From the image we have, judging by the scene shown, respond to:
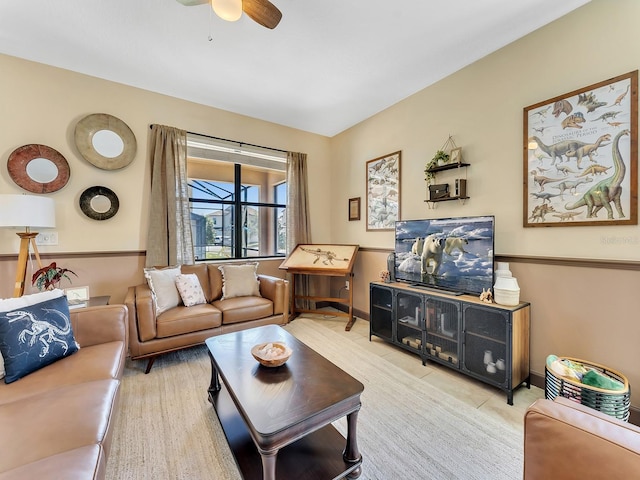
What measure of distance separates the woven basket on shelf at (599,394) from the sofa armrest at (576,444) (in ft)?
3.44

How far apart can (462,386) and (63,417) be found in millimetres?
2627

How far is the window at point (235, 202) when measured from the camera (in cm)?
372

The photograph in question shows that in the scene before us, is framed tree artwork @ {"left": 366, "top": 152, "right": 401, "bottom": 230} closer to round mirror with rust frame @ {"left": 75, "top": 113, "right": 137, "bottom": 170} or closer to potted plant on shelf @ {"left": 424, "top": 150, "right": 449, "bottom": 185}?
potted plant on shelf @ {"left": 424, "top": 150, "right": 449, "bottom": 185}

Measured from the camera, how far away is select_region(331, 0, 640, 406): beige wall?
1.84 meters

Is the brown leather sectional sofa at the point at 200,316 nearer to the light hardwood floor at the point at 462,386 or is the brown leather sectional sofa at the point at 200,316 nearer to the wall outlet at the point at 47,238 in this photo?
the wall outlet at the point at 47,238

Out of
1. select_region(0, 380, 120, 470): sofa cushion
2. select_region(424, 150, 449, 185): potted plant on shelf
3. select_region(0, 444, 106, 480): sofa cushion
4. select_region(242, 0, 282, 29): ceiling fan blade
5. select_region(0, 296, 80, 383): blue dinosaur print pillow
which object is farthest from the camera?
select_region(424, 150, 449, 185): potted plant on shelf

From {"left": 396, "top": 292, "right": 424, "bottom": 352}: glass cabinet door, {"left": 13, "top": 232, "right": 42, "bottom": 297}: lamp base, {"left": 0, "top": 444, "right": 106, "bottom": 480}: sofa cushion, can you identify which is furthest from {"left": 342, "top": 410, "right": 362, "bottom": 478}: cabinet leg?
{"left": 13, "top": 232, "right": 42, "bottom": 297}: lamp base

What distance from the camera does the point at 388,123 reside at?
11.9ft

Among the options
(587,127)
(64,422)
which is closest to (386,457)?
(64,422)

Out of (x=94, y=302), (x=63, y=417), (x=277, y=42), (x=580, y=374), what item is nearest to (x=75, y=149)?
(x=94, y=302)

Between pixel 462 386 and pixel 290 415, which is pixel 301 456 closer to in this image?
pixel 290 415

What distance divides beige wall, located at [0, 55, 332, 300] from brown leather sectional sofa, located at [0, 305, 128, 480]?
58.2 inches

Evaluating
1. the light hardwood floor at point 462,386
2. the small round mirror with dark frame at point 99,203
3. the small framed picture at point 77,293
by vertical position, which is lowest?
the light hardwood floor at point 462,386

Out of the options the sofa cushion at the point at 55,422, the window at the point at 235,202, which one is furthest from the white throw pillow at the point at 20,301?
the window at the point at 235,202
